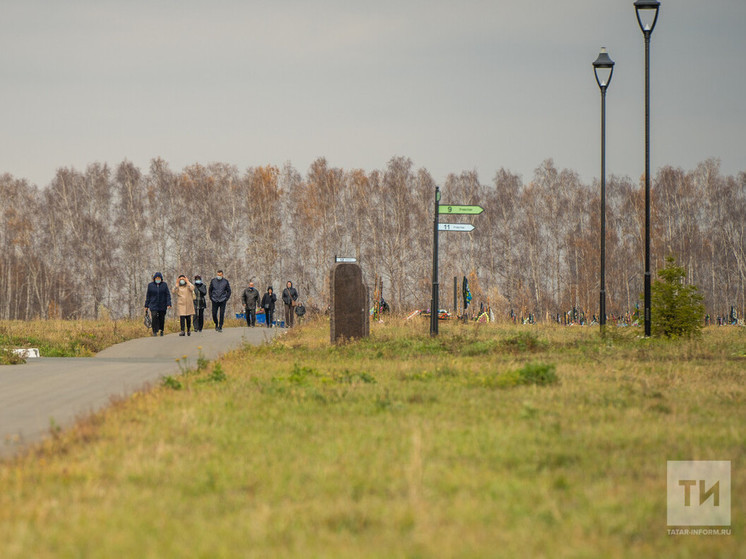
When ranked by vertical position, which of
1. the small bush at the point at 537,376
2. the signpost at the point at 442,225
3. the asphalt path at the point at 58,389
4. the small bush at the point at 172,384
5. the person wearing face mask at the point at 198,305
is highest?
the signpost at the point at 442,225

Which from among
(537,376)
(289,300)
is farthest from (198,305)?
(537,376)

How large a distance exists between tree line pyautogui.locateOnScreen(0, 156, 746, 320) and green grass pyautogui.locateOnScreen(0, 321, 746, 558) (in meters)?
51.8

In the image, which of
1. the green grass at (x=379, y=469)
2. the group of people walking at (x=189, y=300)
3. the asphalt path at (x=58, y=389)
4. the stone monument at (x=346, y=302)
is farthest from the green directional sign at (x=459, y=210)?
the green grass at (x=379, y=469)

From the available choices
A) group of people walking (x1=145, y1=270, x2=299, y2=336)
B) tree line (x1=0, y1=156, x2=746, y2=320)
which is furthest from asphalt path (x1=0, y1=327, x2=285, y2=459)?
tree line (x1=0, y1=156, x2=746, y2=320)

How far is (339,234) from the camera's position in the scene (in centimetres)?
6400

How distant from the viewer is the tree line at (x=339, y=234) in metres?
63.5

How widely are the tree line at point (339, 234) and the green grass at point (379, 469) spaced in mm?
51814

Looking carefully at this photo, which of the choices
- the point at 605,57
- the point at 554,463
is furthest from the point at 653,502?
the point at 605,57

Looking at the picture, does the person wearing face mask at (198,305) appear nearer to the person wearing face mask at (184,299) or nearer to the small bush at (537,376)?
the person wearing face mask at (184,299)

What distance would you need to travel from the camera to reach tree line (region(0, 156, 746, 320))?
63469 millimetres

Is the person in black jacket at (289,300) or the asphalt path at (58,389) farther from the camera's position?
the person in black jacket at (289,300)
